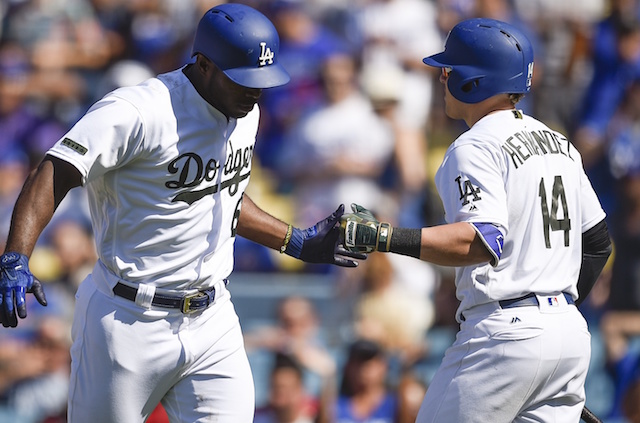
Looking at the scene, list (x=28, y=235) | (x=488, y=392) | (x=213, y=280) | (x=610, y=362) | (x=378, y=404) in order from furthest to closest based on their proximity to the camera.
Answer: (x=610, y=362) < (x=378, y=404) < (x=213, y=280) < (x=488, y=392) < (x=28, y=235)

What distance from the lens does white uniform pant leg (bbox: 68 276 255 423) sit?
398 cm

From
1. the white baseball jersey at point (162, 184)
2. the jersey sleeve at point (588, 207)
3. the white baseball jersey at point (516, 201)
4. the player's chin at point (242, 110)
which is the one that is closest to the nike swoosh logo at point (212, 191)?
the white baseball jersey at point (162, 184)

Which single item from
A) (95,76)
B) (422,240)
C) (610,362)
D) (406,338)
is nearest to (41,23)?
(95,76)

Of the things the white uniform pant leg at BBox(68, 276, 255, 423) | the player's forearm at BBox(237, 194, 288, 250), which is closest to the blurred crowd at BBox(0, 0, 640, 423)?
the player's forearm at BBox(237, 194, 288, 250)

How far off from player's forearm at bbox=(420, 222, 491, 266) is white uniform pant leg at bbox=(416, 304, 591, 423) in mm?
312

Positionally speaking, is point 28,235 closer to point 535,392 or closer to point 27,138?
point 535,392

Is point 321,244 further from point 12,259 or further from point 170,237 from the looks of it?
point 12,259

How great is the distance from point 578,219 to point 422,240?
0.74 metres

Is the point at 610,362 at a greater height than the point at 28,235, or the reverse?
the point at 28,235

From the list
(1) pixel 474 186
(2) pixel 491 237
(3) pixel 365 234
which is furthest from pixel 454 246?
(3) pixel 365 234

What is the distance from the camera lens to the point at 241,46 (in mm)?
3992

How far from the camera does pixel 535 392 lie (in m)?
3.96

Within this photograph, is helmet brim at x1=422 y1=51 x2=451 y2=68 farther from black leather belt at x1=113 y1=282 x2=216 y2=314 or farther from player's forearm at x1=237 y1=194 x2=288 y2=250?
black leather belt at x1=113 y1=282 x2=216 y2=314

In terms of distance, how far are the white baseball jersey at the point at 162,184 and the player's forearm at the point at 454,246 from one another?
933mm
